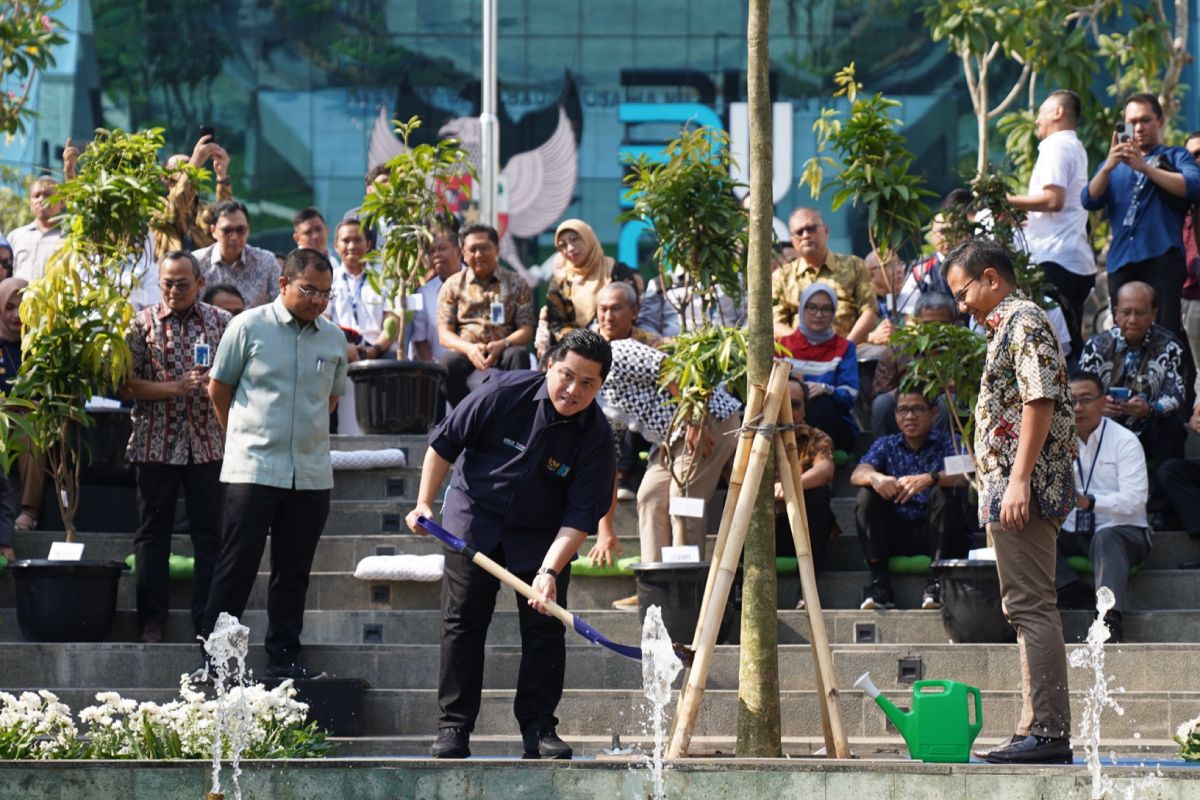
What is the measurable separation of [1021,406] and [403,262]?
5961mm

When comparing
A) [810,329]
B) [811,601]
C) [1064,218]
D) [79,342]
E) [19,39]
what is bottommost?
[811,601]

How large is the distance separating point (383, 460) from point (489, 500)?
12.4ft

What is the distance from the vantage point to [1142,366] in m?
11.0

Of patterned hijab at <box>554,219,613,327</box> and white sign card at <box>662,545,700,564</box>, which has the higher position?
patterned hijab at <box>554,219,613,327</box>

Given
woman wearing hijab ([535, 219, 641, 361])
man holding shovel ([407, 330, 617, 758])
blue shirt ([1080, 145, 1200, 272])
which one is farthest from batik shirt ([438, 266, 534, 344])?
man holding shovel ([407, 330, 617, 758])

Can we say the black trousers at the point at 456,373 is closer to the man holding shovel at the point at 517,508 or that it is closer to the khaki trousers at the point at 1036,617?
the man holding shovel at the point at 517,508

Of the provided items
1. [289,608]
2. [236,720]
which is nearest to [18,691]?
[289,608]

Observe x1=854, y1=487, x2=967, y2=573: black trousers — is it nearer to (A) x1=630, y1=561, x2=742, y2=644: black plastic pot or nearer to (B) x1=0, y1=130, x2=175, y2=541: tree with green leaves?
(A) x1=630, y1=561, x2=742, y2=644: black plastic pot

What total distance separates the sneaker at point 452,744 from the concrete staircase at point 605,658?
0.80 meters

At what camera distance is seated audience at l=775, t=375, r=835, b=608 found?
10164 millimetres

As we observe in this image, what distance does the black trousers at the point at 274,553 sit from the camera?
8711 mm

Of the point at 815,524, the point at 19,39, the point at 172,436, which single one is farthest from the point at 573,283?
the point at 19,39

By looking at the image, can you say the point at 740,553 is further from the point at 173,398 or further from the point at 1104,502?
the point at 173,398

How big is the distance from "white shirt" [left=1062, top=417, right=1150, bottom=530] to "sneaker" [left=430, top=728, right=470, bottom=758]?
3898mm
